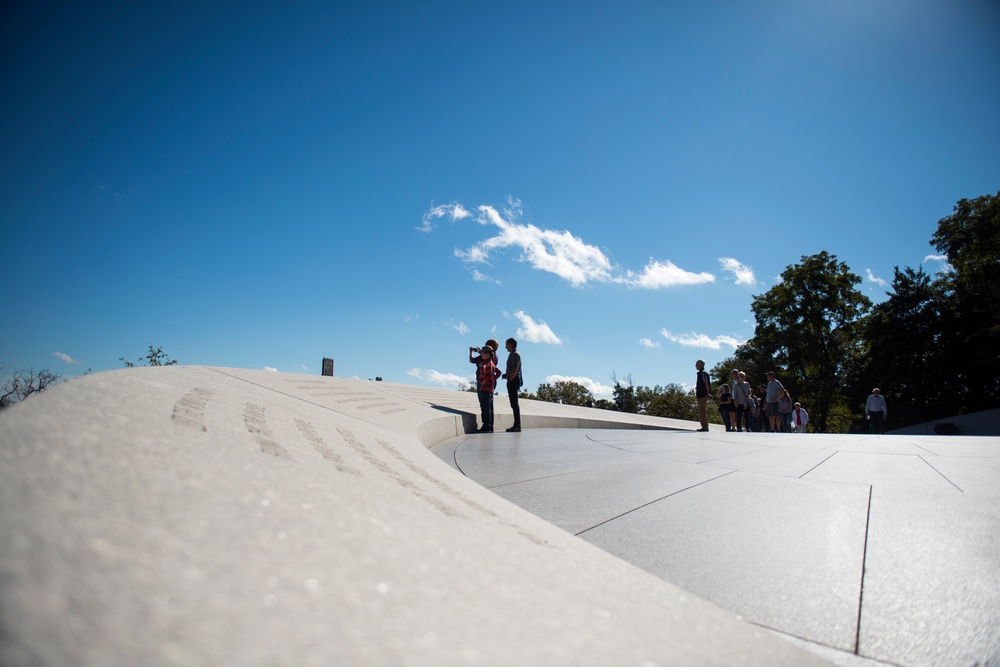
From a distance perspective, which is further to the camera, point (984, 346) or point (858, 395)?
point (858, 395)

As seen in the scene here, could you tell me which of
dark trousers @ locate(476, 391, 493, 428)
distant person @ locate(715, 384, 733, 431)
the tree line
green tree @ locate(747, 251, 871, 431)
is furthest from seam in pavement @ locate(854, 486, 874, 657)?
green tree @ locate(747, 251, 871, 431)

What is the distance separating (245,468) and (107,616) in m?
0.82

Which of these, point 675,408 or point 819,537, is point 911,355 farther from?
point 819,537

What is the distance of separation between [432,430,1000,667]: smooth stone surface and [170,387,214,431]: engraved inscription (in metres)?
2.12

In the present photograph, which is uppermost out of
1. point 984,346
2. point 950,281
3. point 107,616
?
point 950,281

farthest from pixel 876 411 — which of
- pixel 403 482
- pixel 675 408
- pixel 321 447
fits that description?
pixel 675 408

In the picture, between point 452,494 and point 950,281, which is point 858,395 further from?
point 452,494

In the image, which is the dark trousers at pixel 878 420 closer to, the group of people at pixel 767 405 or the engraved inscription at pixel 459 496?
the group of people at pixel 767 405

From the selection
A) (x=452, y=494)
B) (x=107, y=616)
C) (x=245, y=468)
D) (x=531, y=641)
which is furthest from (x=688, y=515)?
(x=107, y=616)

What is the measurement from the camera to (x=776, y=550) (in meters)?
2.49

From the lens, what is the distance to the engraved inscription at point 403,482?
1.80 meters

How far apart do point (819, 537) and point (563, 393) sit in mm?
44463

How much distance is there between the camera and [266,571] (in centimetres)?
100

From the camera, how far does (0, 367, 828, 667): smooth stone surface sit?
77 cm
